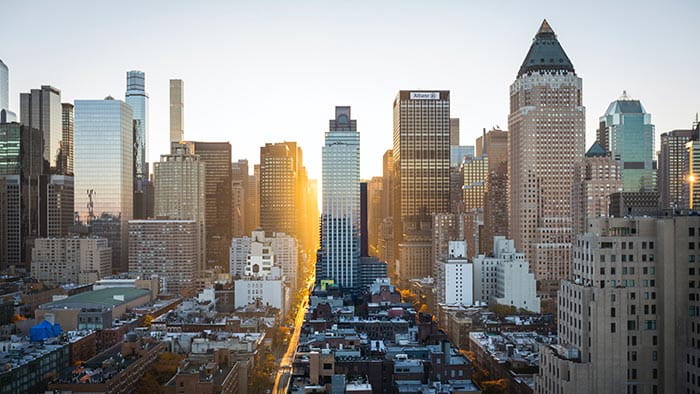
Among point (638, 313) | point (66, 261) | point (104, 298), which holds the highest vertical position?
point (638, 313)

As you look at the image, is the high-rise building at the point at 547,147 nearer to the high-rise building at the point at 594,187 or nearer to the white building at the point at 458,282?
the high-rise building at the point at 594,187

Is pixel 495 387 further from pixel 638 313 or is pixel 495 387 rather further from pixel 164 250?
pixel 164 250

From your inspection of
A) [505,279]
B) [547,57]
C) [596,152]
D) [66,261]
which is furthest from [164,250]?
[596,152]

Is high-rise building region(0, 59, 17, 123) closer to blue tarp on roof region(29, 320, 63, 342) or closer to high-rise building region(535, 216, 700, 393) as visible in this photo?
blue tarp on roof region(29, 320, 63, 342)

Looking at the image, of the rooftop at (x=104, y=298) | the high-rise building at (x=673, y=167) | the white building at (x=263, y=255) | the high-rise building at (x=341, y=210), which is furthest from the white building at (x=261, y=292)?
the high-rise building at (x=673, y=167)

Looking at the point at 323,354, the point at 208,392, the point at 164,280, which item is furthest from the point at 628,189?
the point at 208,392

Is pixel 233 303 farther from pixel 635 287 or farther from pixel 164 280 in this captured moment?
pixel 635 287
